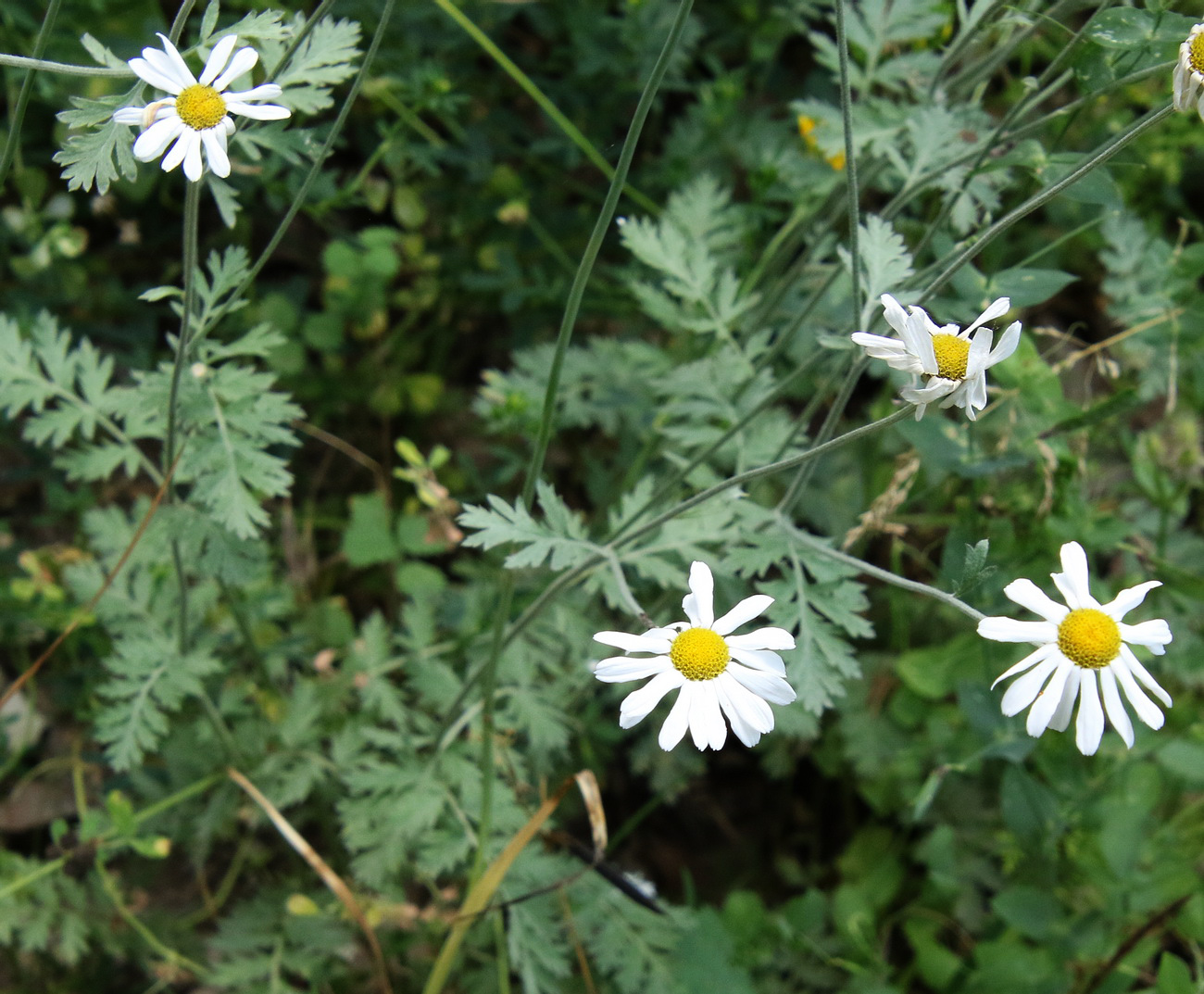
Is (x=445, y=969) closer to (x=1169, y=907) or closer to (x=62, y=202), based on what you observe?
(x=1169, y=907)

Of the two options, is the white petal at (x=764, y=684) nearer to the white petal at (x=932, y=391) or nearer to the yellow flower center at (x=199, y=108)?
the white petal at (x=932, y=391)

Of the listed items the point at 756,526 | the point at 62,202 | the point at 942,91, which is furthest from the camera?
the point at 62,202

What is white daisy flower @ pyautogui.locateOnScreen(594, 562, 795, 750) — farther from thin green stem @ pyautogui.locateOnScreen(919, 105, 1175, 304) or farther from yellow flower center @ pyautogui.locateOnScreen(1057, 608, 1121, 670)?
thin green stem @ pyautogui.locateOnScreen(919, 105, 1175, 304)

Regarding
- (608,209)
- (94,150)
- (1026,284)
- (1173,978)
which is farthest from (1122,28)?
(1173,978)

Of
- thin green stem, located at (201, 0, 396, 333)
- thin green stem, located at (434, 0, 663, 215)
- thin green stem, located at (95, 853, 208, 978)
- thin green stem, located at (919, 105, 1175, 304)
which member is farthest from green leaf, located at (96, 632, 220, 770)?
thin green stem, located at (919, 105, 1175, 304)

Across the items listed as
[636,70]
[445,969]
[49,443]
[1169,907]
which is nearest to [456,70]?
[636,70]

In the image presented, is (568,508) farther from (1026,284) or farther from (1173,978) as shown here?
(1173,978)
